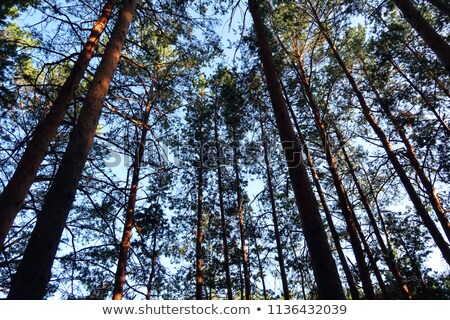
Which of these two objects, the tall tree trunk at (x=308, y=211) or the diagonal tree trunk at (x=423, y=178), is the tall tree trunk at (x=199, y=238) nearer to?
the diagonal tree trunk at (x=423, y=178)

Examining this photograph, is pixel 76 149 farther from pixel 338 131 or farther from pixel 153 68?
pixel 338 131

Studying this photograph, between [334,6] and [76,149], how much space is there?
1052 cm

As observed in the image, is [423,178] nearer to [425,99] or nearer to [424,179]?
[424,179]

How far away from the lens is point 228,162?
46.0 ft

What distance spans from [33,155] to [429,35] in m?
6.71

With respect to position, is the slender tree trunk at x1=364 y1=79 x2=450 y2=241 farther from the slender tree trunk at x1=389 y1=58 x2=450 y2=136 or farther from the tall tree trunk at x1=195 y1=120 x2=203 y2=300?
the tall tree trunk at x1=195 y1=120 x2=203 y2=300

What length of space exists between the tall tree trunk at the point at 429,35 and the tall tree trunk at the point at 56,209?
5408 mm

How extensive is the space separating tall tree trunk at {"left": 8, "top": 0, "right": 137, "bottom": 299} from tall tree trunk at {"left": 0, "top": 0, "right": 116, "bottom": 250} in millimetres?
1016

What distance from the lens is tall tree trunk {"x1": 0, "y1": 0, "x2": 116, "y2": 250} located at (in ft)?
10.00

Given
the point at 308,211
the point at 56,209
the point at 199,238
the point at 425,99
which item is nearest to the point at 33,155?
the point at 56,209

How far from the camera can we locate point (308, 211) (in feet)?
10.3

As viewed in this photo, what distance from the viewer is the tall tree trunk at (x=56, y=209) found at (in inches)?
79.2

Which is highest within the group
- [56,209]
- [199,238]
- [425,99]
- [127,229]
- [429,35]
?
[425,99]
